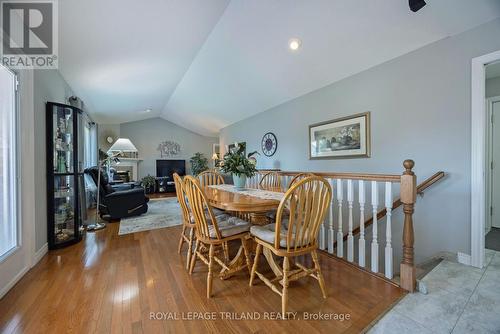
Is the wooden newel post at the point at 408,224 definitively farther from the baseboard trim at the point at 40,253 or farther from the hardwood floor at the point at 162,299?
the baseboard trim at the point at 40,253

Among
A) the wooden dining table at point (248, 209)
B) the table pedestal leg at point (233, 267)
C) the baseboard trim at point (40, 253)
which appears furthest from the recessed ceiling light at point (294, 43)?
the baseboard trim at point (40, 253)

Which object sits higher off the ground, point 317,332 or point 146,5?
point 146,5

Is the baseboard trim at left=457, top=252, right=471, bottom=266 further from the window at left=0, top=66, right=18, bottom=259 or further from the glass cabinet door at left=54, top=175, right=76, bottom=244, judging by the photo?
the glass cabinet door at left=54, top=175, right=76, bottom=244

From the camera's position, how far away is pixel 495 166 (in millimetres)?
3246

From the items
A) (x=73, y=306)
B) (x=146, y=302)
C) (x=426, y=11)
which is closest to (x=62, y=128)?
(x=73, y=306)

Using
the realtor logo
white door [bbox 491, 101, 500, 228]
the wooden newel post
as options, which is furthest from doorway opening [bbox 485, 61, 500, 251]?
the realtor logo

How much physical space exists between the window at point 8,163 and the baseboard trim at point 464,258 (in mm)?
4230

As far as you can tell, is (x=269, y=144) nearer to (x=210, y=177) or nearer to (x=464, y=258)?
(x=210, y=177)

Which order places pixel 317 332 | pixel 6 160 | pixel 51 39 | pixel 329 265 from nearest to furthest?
pixel 317 332
pixel 6 160
pixel 329 265
pixel 51 39

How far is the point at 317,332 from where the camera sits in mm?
1335

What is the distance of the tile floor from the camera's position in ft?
4.37

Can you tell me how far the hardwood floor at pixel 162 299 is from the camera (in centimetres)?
139

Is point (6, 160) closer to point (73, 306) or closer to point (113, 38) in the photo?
point (73, 306)

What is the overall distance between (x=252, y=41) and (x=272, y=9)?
2.35 feet
